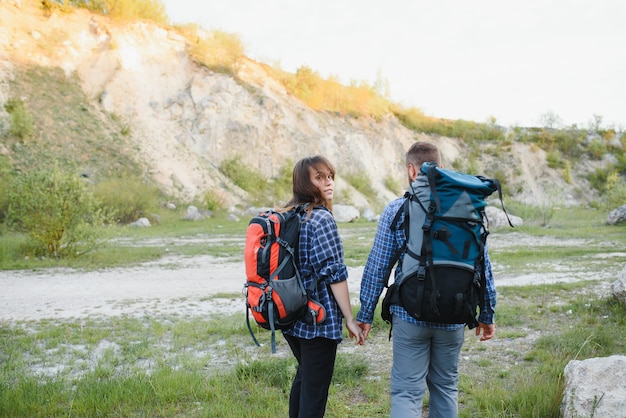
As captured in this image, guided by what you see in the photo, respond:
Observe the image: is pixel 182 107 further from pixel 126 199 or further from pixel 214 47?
pixel 126 199

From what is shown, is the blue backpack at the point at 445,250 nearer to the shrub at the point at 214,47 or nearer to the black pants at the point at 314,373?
the black pants at the point at 314,373

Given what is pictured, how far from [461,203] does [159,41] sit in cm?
3857

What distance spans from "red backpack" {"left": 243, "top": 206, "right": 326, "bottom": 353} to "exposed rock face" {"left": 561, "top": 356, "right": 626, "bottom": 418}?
5.60ft

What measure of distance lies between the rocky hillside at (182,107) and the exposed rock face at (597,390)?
25715 millimetres

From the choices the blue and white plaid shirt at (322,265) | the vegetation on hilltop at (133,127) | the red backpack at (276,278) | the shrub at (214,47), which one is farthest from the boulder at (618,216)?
the shrub at (214,47)

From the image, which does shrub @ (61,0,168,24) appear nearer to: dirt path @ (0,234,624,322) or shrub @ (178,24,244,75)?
shrub @ (178,24,244,75)

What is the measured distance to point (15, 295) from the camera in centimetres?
888

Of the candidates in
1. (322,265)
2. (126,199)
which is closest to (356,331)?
(322,265)

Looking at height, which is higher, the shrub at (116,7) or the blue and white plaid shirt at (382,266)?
the shrub at (116,7)

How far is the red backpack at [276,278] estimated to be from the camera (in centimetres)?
269

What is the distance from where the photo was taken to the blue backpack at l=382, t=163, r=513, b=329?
255 cm

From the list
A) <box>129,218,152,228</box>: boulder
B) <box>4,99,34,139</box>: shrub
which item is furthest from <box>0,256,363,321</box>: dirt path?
<box>4,99,34,139</box>: shrub

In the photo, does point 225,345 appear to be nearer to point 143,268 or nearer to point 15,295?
point 15,295

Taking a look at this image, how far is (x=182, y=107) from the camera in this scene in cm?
3697
